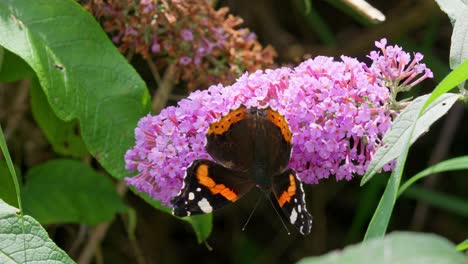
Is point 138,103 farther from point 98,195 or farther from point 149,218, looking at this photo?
point 149,218

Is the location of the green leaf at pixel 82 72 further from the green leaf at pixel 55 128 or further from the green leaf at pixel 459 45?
the green leaf at pixel 459 45

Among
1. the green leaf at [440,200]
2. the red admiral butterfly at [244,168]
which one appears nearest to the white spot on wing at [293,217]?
the red admiral butterfly at [244,168]

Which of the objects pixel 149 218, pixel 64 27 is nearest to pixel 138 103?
pixel 64 27

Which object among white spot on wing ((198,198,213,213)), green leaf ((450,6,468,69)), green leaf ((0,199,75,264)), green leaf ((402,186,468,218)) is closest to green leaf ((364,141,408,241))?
green leaf ((450,6,468,69))

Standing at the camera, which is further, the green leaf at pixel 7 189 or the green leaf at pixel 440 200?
the green leaf at pixel 440 200

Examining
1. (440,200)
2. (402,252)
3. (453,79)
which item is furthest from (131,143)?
(440,200)

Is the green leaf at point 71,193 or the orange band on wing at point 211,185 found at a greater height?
the orange band on wing at point 211,185

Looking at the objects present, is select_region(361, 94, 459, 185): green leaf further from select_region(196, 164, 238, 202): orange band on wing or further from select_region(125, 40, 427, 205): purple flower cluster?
select_region(196, 164, 238, 202): orange band on wing

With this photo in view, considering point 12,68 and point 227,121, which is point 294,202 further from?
point 12,68
